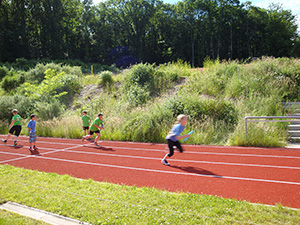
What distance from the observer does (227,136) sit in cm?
1108

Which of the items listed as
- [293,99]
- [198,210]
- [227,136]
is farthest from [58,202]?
[293,99]

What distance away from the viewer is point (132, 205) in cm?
452

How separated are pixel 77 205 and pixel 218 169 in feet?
14.2

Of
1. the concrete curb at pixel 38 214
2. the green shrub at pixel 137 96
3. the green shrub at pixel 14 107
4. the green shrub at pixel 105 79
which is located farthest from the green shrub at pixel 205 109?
the green shrub at pixel 14 107

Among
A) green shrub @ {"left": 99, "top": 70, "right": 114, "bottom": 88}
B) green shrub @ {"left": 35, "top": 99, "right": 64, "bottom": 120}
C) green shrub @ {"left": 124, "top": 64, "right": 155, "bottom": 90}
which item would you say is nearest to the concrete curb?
green shrub @ {"left": 35, "top": 99, "right": 64, "bottom": 120}

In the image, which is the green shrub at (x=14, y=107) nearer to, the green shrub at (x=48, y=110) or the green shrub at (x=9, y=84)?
the green shrub at (x=48, y=110)

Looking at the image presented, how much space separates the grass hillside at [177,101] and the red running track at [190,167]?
135 cm

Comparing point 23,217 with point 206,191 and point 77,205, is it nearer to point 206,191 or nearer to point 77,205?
point 77,205

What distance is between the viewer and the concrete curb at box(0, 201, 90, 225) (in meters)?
4.11

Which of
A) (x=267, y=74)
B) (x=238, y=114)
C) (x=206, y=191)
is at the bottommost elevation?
(x=206, y=191)

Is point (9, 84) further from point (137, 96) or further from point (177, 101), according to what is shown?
point (177, 101)

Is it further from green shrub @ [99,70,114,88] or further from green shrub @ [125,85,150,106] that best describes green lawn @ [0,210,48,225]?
green shrub @ [99,70,114,88]

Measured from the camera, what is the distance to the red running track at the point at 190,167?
18.0ft

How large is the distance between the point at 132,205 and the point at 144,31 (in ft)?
204
